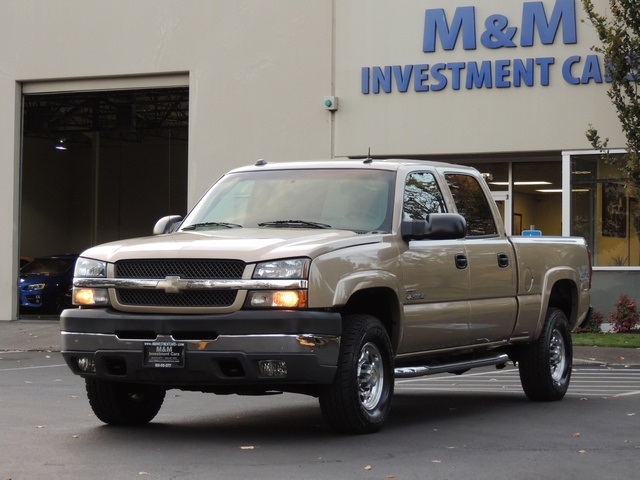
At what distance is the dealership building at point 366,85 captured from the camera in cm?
2377

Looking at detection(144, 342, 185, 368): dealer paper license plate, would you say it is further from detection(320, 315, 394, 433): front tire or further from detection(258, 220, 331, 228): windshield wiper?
detection(258, 220, 331, 228): windshield wiper

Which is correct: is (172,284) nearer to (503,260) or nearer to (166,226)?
(166,226)

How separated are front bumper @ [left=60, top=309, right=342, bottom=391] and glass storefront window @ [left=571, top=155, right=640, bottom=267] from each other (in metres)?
15.9

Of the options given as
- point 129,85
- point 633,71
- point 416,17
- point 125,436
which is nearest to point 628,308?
point 633,71

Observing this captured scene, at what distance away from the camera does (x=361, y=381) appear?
30.4 ft

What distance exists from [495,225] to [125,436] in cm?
402

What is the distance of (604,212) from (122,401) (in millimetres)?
15762

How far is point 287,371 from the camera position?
8648mm

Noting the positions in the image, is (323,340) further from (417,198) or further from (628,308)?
(628,308)

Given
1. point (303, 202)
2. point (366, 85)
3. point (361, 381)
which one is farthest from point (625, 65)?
point (361, 381)

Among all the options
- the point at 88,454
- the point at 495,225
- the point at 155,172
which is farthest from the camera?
the point at 155,172

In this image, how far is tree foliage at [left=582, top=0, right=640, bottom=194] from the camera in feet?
71.6

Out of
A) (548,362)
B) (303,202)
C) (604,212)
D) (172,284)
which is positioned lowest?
(548,362)

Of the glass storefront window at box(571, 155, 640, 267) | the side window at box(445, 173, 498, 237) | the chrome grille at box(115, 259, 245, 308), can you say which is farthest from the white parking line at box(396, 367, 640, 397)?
the glass storefront window at box(571, 155, 640, 267)
